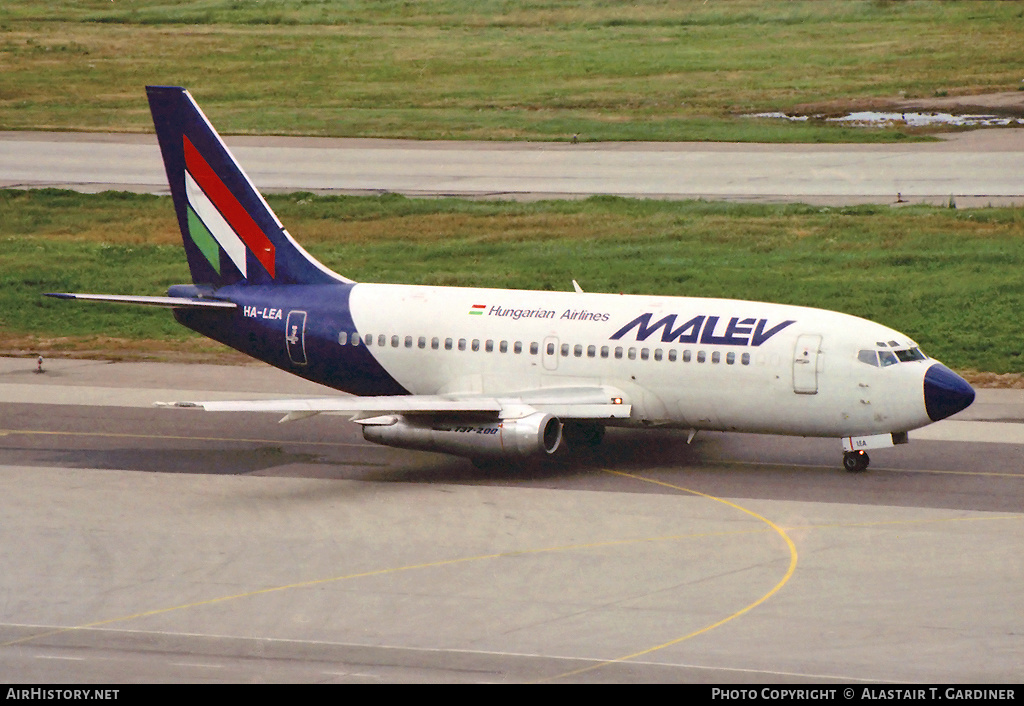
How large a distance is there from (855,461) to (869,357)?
8.84 feet

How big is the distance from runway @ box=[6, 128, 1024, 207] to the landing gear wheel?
34.1 metres

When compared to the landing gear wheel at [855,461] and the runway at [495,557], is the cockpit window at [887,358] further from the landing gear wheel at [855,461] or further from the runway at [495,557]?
the runway at [495,557]

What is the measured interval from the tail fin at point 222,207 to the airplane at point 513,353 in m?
0.04

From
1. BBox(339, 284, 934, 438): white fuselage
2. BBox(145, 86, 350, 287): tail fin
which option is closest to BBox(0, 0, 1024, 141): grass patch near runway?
BBox(145, 86, 350, 287): tail fin

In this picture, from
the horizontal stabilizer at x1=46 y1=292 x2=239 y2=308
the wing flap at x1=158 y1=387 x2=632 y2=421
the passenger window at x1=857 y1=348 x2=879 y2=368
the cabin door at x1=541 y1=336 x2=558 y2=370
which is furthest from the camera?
the horizontal stabilizer at x1=46 y1=292 x2=239 y2=308

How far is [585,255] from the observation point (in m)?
65.9

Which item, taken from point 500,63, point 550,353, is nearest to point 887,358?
point 550,353

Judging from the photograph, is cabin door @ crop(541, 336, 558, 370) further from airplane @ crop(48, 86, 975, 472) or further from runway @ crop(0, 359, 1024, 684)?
runway @ crop(0, 359, 1024, 684)

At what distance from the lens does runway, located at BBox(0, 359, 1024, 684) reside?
27.2 m

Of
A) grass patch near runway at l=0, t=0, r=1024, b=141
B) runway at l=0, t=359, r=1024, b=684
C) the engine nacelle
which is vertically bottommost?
runway at l=0, t=359, r=1024, b=684

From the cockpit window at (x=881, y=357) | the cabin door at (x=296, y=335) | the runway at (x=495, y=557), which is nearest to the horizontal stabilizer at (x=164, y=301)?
the cabin door at (x=296, y=335)

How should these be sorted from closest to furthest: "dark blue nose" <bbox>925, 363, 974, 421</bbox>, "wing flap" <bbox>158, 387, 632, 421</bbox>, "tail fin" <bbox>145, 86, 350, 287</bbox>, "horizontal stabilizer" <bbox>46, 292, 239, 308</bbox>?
1. "wing flap" <bbox>158, 387, 632, 421</bbox>
2. "dark blue nose" <bbox>925, 363, 974, 421</bbox>
3. "horizontal stabilizer" <bbox>46, 292, 239, 308</bbox>
4. "tail fin" <bbox>145, 86, 350, 287</bbox>

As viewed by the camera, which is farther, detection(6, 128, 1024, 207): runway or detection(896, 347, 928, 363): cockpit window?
detection(6, 128, 1024, 207): runway

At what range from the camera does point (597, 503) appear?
37.8 metres
